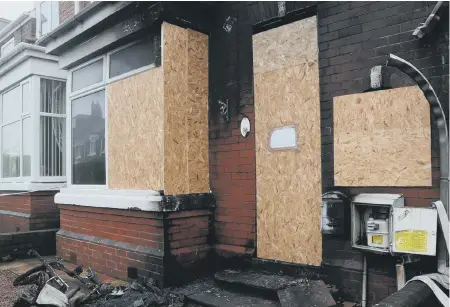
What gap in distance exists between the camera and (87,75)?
6477 mm

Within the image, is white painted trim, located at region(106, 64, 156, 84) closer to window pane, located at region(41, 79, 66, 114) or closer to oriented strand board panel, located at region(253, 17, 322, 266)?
oriented strand board panel, located at region(253, 17, 322, 266)

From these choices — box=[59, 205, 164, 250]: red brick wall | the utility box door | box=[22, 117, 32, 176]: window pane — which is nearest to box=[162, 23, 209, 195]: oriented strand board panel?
box=[59, 205, 164, 250]: red brick wall

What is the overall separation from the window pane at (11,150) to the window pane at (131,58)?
15.3ft

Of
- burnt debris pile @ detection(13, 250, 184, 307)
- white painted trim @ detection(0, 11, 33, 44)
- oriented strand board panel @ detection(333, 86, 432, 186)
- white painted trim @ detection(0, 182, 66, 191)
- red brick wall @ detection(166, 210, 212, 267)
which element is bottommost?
burnt debris pile @ detection(13, 250, 184, 307)

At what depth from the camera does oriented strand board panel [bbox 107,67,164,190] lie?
5078mm

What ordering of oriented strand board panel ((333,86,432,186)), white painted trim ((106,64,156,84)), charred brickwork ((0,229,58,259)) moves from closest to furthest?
oriented strand board panel ((333,86,432,186)) < white painted trim ((106,64,156,84)) < charred brickwork ((0,229,58,259))

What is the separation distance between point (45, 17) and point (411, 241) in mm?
10346

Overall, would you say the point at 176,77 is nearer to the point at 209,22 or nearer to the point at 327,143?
the point at 209,22

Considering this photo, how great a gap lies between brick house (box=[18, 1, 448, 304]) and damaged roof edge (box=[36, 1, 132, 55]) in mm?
33

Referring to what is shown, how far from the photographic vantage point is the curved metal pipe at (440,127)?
3309mm

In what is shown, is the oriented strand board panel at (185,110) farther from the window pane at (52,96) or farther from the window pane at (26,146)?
the window pane at (26,146)

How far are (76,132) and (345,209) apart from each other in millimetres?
4845

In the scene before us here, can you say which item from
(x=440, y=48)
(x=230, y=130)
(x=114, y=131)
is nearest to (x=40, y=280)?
(x=114, y=131)

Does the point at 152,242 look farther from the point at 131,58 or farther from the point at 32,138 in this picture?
the point at 32,138
